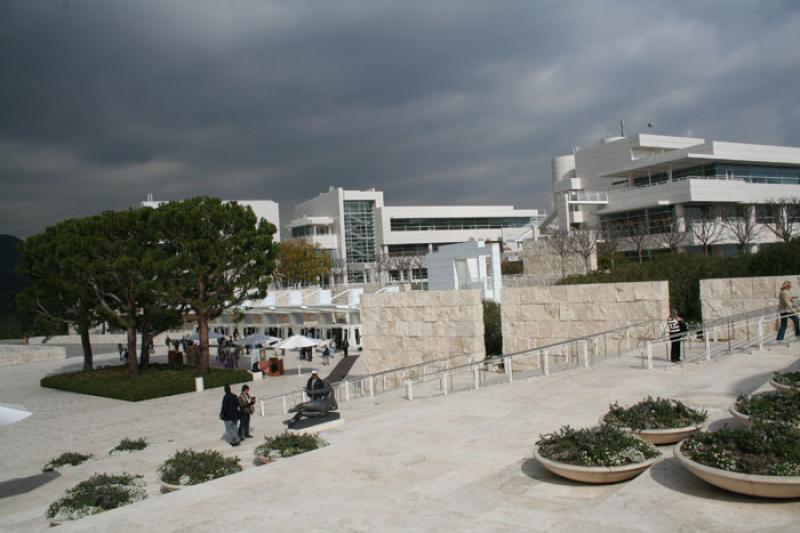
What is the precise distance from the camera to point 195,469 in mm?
8820

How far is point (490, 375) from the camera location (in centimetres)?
1769

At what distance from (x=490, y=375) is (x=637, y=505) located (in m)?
12.2

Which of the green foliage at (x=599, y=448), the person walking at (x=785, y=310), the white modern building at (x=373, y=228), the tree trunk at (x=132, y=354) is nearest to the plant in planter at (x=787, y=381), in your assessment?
the green foliage at (x=599, y=448)

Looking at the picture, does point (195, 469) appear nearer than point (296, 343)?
Yes

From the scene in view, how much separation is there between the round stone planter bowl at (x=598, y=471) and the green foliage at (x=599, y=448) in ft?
0.22

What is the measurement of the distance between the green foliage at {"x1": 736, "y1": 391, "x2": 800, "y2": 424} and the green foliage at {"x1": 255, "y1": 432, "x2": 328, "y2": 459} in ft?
19.4

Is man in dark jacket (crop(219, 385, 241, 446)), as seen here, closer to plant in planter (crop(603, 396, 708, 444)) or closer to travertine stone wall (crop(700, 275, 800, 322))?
plant in planter (crop(603, 396, 708, 444))

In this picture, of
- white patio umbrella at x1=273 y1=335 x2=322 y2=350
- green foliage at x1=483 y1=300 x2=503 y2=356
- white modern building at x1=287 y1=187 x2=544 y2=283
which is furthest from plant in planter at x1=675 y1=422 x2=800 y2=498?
white modern building at x1=287 y1=187 x2=544 y2=283

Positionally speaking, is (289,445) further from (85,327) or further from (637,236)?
(637,236)

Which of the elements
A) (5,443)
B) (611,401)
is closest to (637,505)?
(611,401)

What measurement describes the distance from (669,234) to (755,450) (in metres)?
43.6

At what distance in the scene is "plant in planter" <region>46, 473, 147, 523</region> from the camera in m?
7.79

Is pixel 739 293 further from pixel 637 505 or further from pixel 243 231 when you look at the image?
pixel 243 231

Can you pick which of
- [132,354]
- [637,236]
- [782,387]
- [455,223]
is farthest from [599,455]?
[455,223]
